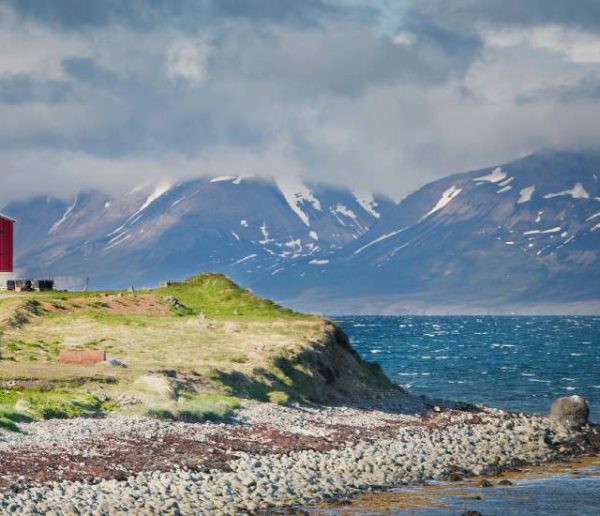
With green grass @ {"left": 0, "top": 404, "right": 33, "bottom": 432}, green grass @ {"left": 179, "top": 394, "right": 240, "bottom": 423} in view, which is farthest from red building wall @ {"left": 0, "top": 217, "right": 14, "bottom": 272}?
green grass @ {"left": 0, "top": 404, "right": 33, "bottom": 432}

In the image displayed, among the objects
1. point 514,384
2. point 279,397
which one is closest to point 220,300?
point 514,384

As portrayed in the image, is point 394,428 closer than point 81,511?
No

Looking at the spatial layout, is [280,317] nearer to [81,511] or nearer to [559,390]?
[559,390]

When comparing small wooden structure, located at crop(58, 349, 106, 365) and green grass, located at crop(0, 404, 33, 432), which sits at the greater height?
small wooden structure, located at crop(58, 349, 106, 365)

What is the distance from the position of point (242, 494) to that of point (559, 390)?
6890 centimetres

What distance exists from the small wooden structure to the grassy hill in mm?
617

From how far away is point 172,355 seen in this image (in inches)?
2783

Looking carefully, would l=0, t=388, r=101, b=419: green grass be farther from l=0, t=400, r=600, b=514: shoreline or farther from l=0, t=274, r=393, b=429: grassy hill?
l=0, t=400, r=600, b=514: shoreline

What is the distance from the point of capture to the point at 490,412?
76.4 metres

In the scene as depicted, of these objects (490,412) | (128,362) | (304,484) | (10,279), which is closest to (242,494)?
(304,484)

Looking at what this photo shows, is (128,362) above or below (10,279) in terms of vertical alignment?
below

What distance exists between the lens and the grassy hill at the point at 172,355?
53.6 m

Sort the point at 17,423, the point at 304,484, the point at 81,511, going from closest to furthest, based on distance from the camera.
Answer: the point at 81,511
the point at 304,484
the point at 17,423

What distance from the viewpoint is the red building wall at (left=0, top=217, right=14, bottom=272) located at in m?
120
